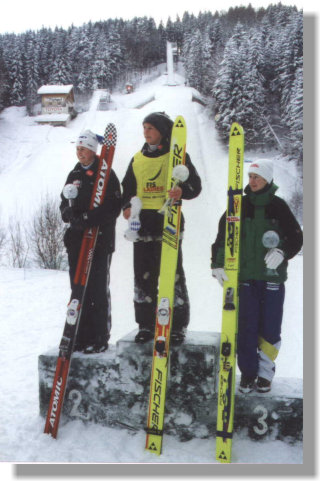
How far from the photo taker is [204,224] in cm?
567

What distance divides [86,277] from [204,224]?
11.2 feet

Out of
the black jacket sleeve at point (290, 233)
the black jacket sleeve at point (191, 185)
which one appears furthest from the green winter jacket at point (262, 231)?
the black jacket sleeve at point (191, 185)

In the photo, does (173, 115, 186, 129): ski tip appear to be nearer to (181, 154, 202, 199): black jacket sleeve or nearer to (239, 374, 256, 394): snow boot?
(181, 154, 202, 199): black jacket sleeve

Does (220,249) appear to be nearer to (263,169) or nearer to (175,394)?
(263,169)

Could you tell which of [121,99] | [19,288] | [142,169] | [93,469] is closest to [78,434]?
[93,469]

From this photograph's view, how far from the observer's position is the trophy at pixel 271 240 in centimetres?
209

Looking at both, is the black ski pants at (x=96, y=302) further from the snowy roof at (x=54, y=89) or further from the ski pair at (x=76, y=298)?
the snowy roof at (x=54, y=89)

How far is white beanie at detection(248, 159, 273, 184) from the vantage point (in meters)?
2.17

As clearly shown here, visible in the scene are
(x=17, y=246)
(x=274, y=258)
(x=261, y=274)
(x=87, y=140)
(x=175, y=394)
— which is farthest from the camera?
(x=17, y=246)

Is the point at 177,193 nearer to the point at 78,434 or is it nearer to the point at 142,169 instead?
the point at 142,169

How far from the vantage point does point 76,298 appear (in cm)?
246

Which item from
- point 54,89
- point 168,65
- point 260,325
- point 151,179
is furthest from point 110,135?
point 168,65

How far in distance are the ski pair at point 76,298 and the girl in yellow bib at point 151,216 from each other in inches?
6.8

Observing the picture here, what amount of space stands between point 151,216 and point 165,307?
1.70 ft
